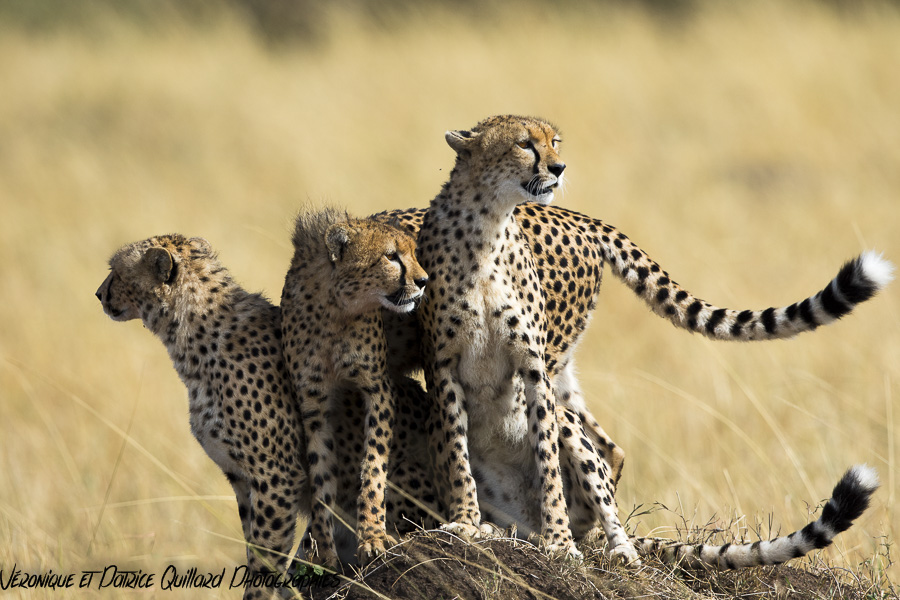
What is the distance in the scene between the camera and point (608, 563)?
3.44 meters

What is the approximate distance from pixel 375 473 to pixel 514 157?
3.40 ft

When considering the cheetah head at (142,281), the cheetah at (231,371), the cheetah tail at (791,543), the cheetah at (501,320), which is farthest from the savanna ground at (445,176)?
the cheetah head at (142,281)

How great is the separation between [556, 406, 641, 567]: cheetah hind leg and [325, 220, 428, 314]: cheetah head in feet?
2.33


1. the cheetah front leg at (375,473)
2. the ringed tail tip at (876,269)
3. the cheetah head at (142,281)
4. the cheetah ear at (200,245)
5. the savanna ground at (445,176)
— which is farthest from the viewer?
the savanna ground at (445,176)

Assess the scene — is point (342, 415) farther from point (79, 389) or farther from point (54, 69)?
point (54, 69)

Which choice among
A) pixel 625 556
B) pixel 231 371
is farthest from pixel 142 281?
pixel 625 556

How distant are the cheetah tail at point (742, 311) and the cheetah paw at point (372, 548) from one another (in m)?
1.35

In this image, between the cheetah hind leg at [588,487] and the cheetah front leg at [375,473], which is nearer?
the cheetah front leg at [375,473]

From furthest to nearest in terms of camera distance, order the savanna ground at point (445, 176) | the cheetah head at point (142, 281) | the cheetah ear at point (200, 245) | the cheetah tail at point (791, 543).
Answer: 1. the savanna ground at point (445, 176)
2. the cheetah ear at point (200, 245)
3. the cheetah head at point (142, 281)
4. the cheetah tail at point (791, 543)

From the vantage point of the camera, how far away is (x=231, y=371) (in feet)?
11.6

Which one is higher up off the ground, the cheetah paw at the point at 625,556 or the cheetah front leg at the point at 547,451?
the cheetah front leg at the point at 547,451

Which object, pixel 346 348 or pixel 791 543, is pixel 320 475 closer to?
pixel 346 348

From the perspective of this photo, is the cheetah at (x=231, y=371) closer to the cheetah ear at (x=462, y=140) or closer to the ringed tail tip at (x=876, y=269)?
the cheetah ear at (x=462, y=140)

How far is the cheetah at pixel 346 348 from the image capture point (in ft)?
11.4
